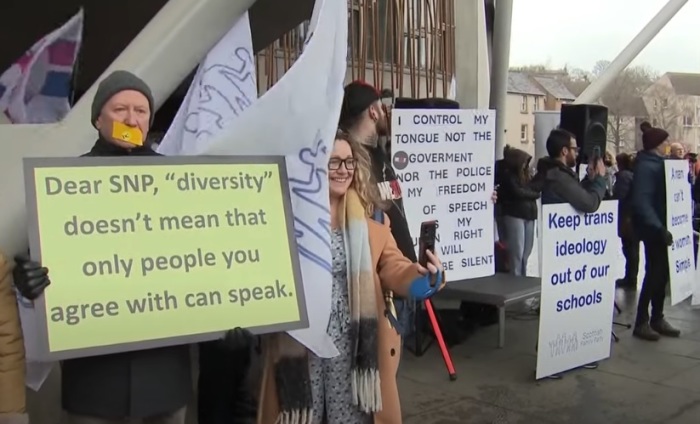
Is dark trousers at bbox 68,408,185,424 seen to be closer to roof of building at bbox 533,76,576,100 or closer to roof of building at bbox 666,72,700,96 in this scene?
roof of building at bbox 533,76,576,100

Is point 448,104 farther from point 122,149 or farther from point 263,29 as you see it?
point 122,149

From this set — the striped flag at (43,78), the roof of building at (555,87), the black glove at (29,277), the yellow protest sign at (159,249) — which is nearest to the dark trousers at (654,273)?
the yellow protest sign at (159,249)

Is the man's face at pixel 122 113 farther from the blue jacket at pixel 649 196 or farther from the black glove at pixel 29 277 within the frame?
the blue jacket at pixel 649 196

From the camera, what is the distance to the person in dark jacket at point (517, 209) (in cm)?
819

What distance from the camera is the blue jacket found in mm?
6918

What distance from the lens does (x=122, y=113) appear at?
2.54 metres

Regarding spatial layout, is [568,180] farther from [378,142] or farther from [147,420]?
[147,420]

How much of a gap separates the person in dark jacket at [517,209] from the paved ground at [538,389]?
4.68 ft

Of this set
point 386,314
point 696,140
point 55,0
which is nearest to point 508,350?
point 386,314

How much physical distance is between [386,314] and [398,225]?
1941 mm

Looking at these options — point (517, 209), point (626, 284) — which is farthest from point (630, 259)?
point (517, 209)

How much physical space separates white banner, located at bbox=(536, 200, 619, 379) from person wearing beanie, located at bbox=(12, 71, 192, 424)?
3517 millimetres

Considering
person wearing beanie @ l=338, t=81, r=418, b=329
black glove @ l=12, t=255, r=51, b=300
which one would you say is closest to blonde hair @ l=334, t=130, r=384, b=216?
person wearing beanie @ l=338, t=81, r=418, b=329

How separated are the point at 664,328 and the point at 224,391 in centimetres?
530
